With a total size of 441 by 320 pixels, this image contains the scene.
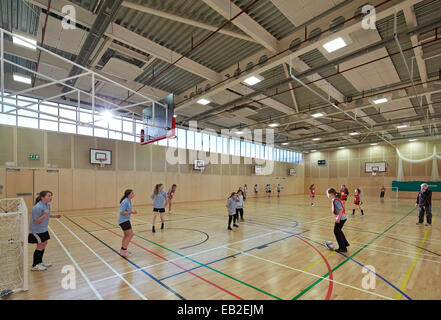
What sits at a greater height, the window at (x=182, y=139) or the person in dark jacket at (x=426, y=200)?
the window at (x=182, y=139)

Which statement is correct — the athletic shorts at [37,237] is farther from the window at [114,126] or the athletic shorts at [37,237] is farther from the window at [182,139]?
the window at [182,139]

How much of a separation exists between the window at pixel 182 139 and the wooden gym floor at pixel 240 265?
45.8 ft

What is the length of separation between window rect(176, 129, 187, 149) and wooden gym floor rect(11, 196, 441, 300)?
13947 millimetres

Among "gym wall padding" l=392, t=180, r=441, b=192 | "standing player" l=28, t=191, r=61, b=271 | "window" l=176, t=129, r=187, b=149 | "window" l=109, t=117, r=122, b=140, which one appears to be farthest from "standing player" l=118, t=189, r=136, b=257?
"gym wall padding" l=392, t=180, r=441, b=192

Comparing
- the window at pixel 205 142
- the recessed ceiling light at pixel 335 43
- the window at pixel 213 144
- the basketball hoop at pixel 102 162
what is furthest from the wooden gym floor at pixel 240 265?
the window at pixel 213 144

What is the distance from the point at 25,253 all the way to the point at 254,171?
26.9m

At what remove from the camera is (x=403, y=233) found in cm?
906

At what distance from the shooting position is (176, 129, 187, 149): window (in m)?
22.3

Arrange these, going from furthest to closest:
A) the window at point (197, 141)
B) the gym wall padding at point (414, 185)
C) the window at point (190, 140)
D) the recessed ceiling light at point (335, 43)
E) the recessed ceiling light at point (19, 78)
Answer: the gym wall padding at point (414, 185)
the window at point (197, 141)
the window at point (190, 140)
the recessed ceiling light at point (19, 78)
the recessed ceiling light at point (335, 43)

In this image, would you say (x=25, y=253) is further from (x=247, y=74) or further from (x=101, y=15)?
(x=247, y=74)

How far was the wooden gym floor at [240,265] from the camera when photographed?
412cm

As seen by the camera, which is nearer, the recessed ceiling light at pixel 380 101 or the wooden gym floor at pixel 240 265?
the wooden gym floor at pixel 240 265

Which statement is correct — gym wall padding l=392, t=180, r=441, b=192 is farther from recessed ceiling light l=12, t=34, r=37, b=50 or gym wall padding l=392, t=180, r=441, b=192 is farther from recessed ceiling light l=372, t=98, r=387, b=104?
recessed ceiling light l=12, t=34, r=37, b=50
